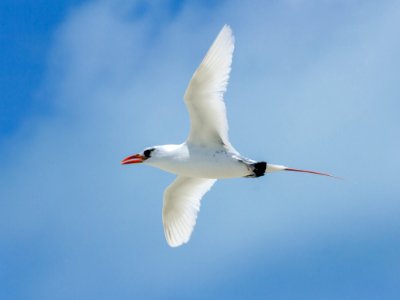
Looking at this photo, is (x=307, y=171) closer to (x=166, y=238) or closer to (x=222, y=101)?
(x=222, y=101)

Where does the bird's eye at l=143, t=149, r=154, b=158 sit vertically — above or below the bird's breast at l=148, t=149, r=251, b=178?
above

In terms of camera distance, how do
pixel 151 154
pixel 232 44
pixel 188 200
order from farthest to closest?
pixel 188 200 → pixel 151 154 → pixel 232 44

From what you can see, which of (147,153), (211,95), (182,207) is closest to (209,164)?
(211,95)

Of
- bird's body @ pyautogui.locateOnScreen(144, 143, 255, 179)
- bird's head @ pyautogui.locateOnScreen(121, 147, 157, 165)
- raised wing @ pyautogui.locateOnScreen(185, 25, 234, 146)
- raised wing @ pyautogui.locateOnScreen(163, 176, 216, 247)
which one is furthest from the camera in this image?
raised wing @ pyautogui.locateOnScreen(163, 176, 216, 247)

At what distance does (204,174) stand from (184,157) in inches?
22.9

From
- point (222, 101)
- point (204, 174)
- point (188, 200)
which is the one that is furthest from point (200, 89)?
point (188, 200)

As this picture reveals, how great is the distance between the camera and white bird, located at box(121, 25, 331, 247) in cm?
2130

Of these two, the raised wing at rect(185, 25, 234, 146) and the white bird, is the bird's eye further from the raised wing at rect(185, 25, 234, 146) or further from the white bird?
the raised wing at rect(185, 25, 234, 146)

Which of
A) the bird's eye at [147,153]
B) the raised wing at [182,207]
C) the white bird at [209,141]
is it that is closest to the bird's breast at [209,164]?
the white bird at [209,141]

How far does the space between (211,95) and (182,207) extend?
377cm

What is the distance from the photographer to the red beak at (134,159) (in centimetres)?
2291

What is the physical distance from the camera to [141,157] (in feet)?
75.2

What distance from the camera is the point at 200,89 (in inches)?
846

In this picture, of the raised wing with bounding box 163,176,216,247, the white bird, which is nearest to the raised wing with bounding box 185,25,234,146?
the white bird
